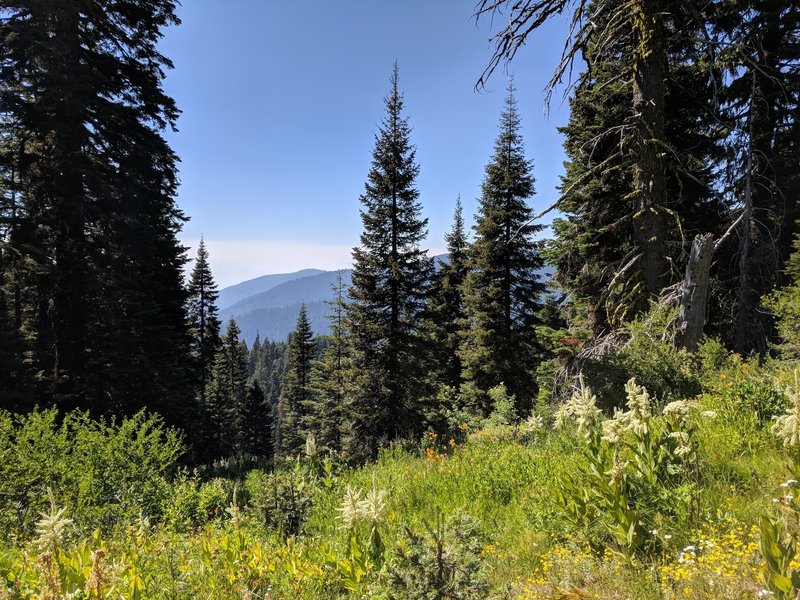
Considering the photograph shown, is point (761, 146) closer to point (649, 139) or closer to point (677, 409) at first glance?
point (649, 139)

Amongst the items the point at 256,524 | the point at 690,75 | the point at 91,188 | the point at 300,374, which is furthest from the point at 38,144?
→ the point at 300,374

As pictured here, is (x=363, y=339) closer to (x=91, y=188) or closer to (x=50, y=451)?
(x=91, y=188)

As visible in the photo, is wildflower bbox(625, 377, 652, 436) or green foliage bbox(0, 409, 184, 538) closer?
wildflower bbox(625, 377, 652, 436)

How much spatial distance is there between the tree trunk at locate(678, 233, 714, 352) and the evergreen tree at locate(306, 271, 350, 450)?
11.7 m

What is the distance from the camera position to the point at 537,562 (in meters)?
3.21

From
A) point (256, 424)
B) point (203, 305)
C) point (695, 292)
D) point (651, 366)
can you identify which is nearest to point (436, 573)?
point (651, 366)

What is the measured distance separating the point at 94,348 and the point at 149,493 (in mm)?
8752

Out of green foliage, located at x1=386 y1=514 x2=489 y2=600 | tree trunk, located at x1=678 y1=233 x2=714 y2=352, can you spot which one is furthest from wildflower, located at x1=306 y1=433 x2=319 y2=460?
tree trunk, located at x1=678 y1=233 x2=714 y2=352

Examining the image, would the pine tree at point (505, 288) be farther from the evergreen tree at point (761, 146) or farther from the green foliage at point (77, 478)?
the green foliage at point (77, 478)

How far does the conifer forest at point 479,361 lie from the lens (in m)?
2.80

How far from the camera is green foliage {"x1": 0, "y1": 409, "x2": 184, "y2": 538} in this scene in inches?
211

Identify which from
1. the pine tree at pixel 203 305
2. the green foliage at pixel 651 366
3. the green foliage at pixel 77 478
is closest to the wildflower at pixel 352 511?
the green foliage at pixel 77 478

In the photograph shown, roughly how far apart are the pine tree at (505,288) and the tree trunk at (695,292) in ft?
41.4

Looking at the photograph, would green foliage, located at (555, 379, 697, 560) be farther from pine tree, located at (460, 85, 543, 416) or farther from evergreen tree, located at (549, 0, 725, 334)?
pine tree, located at (460, 85, 543, 416)
